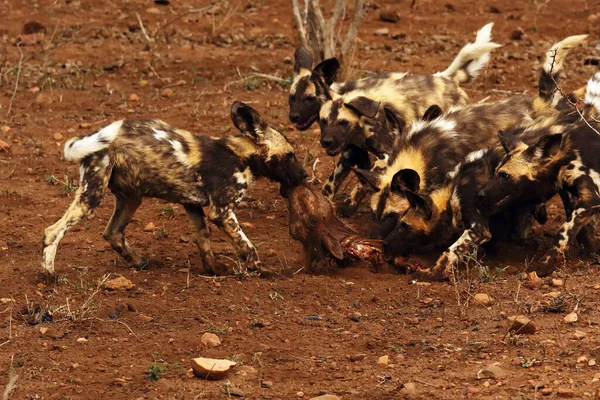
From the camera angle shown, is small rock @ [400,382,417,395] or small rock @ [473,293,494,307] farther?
small rock @ [473,293,494,307]

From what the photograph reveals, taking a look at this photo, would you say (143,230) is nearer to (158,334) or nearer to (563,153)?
(158,334)

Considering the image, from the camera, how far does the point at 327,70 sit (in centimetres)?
866

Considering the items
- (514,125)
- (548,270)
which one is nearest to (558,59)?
(514,125)

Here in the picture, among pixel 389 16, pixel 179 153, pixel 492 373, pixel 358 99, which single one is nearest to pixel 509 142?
pixel 358 99

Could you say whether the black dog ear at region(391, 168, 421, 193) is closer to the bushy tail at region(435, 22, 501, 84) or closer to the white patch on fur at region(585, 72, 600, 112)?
the white patch on fur at region(585, 72, 600, 112)

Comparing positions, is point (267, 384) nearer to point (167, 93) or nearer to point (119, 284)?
point (119, 284)

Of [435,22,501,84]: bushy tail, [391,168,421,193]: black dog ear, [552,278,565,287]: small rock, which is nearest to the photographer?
[552,278,565,287]: small rock

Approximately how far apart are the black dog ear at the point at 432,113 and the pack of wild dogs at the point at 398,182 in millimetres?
167

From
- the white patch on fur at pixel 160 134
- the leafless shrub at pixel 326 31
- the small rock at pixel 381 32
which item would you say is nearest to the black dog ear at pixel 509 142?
the white patch on fur at pixel 160 134

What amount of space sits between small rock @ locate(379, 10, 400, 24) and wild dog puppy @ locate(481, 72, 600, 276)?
22.4ft

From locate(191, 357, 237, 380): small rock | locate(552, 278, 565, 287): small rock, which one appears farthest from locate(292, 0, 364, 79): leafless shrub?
A: locate(191, 357, 237, 380): small rock

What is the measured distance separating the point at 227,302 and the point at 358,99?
2386mm

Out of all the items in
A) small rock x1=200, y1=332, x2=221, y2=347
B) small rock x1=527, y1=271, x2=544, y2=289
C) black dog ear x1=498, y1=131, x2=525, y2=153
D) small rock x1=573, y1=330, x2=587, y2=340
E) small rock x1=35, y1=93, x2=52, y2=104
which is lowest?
small rock x1=35, y1=93, x2=52, y2=104

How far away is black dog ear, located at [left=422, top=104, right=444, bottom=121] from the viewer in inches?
304
